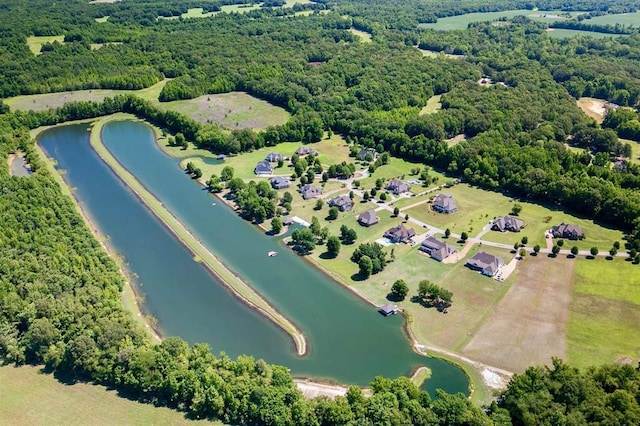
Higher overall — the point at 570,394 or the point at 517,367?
the point at 570,394

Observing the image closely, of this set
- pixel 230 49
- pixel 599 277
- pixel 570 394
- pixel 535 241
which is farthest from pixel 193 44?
pixel 570 394

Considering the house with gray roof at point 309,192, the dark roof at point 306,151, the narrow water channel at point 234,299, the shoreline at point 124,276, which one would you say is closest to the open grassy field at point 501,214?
the house with gray roof at point 309,192

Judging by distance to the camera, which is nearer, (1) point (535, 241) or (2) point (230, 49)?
(1) point (535, 241)

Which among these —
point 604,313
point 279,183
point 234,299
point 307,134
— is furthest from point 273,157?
point 604,313

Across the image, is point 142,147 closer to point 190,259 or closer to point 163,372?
point 190,259

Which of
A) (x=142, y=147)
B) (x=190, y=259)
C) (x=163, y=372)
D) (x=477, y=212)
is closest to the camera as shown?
(x=163, y=372)

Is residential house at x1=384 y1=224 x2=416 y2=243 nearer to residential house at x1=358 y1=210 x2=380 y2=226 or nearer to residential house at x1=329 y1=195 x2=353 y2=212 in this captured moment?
residential house at x1=358 y1=210 x2=380 y2=226

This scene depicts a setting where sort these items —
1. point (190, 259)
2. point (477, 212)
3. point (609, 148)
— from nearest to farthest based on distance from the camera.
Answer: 1. point (190, 259)
2. point (477, 212)
3. point (609, 148)

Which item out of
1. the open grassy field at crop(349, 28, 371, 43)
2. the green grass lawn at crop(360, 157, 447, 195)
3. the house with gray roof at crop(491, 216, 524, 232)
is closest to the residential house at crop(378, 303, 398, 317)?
the house with gray roof at crop(491, 216, 524, 232)
